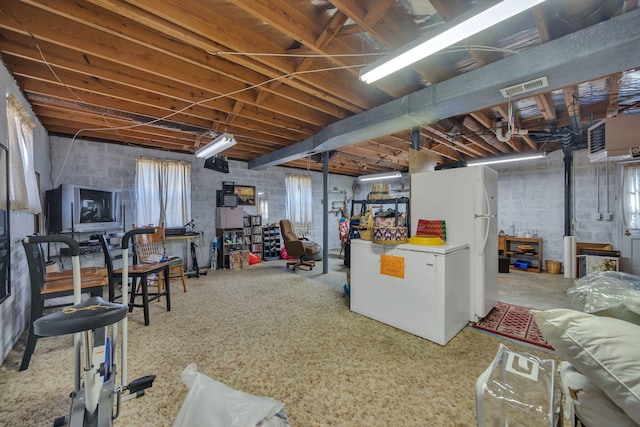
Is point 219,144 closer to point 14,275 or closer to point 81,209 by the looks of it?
point 81,209

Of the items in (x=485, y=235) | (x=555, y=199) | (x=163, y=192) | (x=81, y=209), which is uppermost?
(x=163, y=192)

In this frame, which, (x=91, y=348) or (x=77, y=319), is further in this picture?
(x=91, y=348)

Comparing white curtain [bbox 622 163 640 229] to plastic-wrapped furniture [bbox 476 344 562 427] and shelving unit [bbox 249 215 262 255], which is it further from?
shelving unit [bbox 249 215 262 255]

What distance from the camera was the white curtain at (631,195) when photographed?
4.46 metres

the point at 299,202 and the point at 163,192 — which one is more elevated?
the point at 163,192

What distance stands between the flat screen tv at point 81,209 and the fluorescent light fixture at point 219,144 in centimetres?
174

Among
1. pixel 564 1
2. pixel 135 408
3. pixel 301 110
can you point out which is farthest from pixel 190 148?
pixel 564 1

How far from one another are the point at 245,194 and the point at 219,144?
9.33 feet

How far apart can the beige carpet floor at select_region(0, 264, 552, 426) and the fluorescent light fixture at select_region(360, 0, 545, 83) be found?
237 centimetres

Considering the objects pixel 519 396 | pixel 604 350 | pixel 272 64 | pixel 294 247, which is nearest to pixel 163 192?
pixel 294 247

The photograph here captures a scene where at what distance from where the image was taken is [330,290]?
13.3 feet

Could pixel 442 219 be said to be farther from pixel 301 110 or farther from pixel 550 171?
pixel 550 171

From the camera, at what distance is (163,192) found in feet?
17.8

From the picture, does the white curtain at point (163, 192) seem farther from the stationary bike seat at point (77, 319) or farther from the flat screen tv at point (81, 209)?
the stationary bike seat at point (77, 319)
